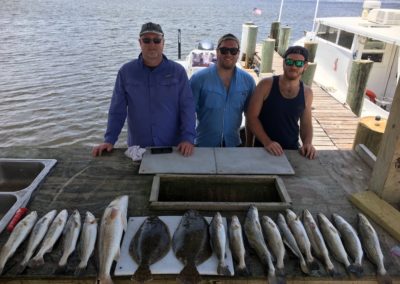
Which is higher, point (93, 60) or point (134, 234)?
point (134, 234)

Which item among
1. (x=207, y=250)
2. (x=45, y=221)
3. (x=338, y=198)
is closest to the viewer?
(x=207, y=250)

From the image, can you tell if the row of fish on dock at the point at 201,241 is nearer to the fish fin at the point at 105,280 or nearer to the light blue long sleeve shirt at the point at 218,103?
the fish fin at the point at 105,280

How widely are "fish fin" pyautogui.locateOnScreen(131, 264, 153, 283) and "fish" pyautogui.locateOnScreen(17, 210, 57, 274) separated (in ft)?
2.30

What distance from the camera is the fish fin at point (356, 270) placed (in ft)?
6.73

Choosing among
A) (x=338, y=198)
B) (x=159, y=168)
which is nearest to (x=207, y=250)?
(x=159, y=168)

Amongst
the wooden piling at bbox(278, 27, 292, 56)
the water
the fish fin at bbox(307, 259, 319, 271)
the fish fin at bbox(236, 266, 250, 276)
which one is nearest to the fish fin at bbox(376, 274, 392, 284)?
the fish fin at bbox(307, 259, 319, 271)

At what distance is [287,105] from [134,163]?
71.7 inches

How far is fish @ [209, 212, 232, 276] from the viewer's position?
205 cm

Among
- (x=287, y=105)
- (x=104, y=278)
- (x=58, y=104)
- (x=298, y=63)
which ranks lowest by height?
(x=58, y=104)

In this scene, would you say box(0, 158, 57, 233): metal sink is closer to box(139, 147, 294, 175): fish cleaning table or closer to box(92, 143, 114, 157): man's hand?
box(92, 143, 114, 157): man's hand

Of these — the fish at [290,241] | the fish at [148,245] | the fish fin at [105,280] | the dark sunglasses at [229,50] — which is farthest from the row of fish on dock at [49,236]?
the dark sunglasses at [229,50]

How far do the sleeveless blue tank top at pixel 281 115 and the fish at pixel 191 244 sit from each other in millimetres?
1737

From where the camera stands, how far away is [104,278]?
1.97m

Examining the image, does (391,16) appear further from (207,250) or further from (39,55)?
(39,55)
